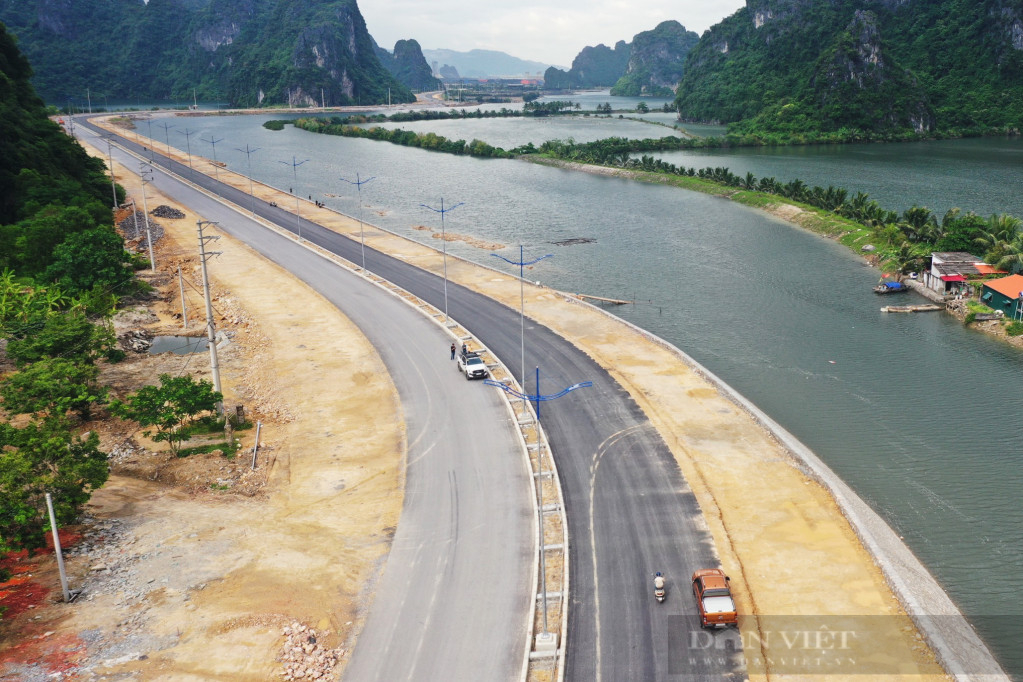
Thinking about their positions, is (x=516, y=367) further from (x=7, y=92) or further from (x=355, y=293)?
(x=7, y=92)

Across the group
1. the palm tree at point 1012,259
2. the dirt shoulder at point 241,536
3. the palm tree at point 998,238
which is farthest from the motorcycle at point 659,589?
the palm tree at point 998,238

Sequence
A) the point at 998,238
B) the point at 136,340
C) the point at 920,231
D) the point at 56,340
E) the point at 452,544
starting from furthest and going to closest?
the point at 920,231, the point at 998,238, the point at 136,340, the point at 56,340, the point at 452,544

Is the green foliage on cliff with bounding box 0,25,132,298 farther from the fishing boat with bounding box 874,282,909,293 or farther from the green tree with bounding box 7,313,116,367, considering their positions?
the fishing boat with bounding box 874,282,909,293

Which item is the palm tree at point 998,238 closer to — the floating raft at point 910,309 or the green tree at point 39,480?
the floating raft at point 910,309

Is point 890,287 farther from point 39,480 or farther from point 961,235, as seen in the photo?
point 39,480

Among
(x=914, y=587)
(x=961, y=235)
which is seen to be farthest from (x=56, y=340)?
(x=961, y=235)

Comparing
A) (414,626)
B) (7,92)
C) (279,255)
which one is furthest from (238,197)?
(414,626)

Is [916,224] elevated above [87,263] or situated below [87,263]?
above
